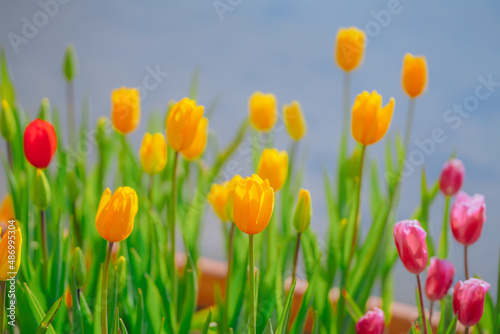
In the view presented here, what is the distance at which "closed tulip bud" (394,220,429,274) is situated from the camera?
0.49 m

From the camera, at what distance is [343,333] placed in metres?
0.69

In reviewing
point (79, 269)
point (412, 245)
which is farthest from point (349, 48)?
point (79, 269)

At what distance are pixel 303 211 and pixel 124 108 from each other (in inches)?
10.4

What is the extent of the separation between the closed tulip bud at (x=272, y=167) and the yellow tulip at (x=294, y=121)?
17 cm

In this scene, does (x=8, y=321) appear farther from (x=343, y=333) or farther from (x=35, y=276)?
(x=343, y=333)

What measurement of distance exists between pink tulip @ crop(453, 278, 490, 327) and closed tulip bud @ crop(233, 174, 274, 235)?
197 mm

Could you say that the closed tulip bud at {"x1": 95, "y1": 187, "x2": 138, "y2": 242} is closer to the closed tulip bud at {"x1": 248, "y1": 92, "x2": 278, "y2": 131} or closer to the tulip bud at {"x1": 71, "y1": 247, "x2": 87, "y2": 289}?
the tulip bud at {"x1": 71, "y1": 247, "x2": 87, "y2": 289}

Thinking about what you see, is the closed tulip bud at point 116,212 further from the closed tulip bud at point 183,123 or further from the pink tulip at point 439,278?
the pink tulip at point 439,278

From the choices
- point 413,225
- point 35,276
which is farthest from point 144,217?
point 413,225

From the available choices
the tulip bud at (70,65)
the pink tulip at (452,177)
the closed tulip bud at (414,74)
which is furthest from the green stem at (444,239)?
the tulip bud at (70,65)

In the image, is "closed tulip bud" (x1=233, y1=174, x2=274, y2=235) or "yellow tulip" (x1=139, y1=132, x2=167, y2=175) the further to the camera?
"yellow tulip" (x1=139, y1=132, x2=167, y2=175)

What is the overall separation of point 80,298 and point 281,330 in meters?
0.20

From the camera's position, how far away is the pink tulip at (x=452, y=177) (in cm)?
68

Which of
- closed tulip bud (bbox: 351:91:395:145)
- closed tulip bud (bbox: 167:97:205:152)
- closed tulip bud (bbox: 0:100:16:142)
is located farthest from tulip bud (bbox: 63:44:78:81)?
closed tulip bud (bbox: 351:91:395:145)
